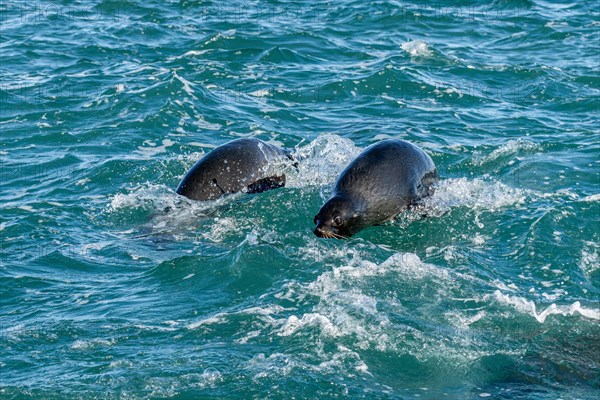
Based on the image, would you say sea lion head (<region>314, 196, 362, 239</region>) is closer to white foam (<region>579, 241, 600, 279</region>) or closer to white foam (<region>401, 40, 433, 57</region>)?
white foam (<region>579, 241, 600, 279</region>)


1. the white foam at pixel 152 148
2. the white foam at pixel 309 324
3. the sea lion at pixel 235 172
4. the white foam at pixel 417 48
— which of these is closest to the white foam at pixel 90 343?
the white foam at pixel 309 324

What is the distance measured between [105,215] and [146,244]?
1240 mm

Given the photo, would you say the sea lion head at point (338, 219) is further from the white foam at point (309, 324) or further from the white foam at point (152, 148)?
the white foam at point (152, 148)

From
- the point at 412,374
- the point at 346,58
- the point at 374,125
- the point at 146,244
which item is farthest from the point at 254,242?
the point at 346,58

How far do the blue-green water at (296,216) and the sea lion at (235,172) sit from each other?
0.24 m

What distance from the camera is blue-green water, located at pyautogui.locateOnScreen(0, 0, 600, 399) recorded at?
28.4 feet

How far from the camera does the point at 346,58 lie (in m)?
19.4

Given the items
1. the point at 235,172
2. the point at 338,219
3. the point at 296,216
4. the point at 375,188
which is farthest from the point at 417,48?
the point at 338,219

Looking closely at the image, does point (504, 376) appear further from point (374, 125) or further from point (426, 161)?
point (374, 125)

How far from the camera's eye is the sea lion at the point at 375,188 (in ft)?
37.3

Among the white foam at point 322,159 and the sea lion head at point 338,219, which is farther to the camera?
the white foam at point 322,159

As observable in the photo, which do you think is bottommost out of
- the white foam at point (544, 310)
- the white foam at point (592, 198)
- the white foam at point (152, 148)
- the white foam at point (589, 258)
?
the white foam at point (589, 258)

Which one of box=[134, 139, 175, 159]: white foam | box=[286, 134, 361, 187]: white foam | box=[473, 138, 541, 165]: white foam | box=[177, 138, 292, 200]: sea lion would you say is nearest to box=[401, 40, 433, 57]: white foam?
box=[473, 138, 541, 165]: white foam

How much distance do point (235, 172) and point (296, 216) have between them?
115cm
